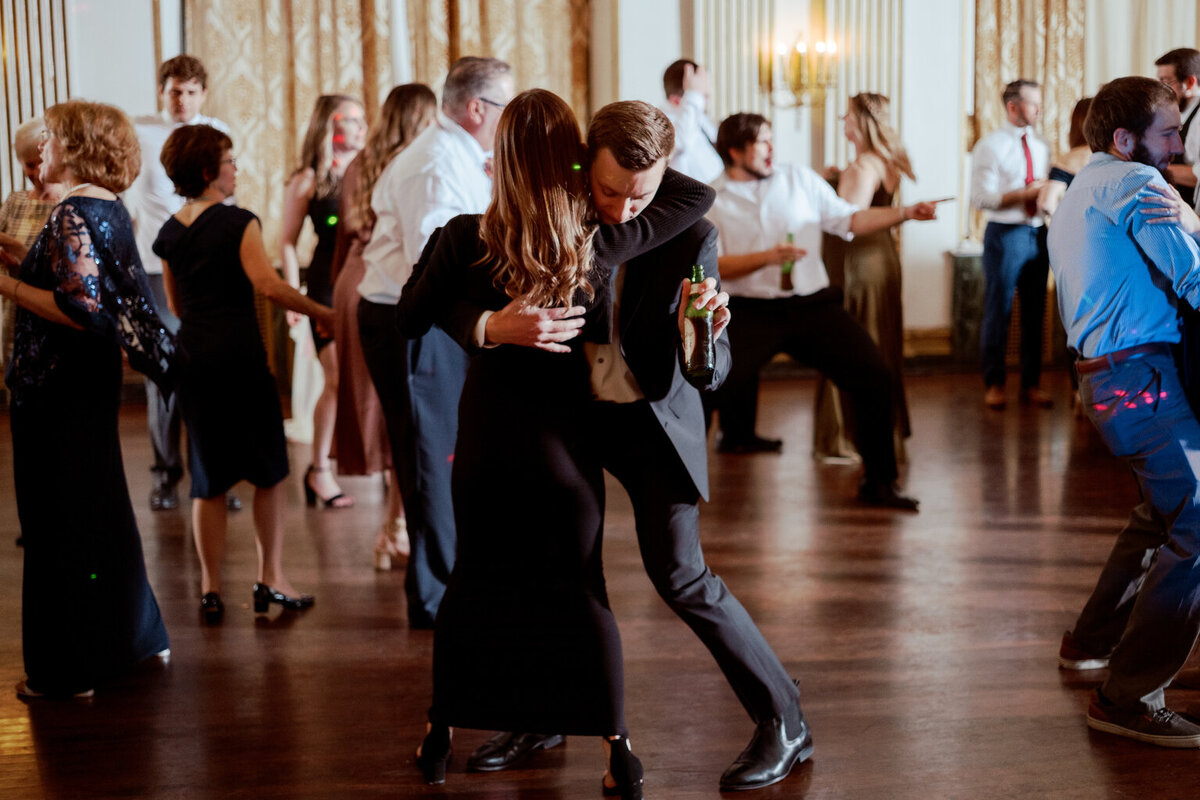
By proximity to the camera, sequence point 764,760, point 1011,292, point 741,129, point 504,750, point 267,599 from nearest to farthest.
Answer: point 764,760
point 504,750
point 267,599
point 741,129
point 1011,292

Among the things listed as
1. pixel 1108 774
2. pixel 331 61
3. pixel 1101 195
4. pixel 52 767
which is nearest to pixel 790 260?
pixel 1101 195

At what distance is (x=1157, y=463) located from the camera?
2.77 m

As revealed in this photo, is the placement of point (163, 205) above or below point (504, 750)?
above

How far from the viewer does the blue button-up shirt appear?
8.87 ft

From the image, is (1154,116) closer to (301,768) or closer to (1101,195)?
(1101,195)

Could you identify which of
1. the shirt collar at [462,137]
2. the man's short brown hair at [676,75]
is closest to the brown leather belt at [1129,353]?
the shirt collar at [462,137]

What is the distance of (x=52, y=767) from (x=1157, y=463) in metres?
2.40

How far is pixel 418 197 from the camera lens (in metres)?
3.53

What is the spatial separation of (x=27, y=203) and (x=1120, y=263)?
2.98m

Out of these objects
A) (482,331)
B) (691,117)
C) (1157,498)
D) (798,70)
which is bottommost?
(1157,498)

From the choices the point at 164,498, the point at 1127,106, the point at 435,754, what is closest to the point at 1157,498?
the point at 1127,106

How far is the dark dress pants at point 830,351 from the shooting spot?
4965 millimetres

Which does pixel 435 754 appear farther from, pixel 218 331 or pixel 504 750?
pixel 218 331

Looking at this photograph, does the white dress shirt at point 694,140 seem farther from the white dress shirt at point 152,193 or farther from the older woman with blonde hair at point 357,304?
the older woman with blonde hair at point 357,304
